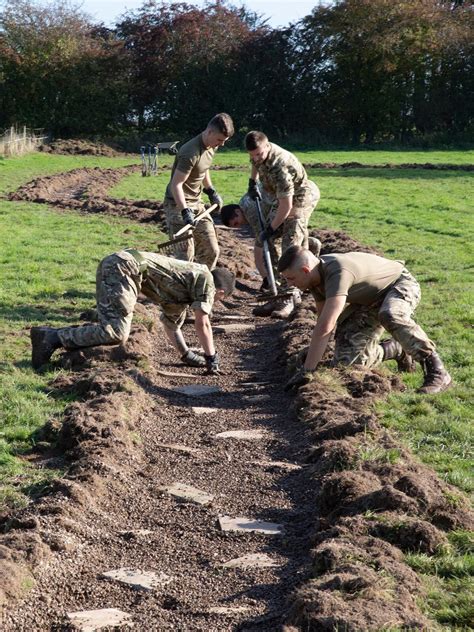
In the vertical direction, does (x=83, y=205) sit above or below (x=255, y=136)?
below

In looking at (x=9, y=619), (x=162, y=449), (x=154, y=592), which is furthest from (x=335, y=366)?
(x=9, y=619)

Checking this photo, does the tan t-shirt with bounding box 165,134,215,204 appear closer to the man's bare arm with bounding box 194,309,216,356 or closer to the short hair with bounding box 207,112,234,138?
the short hair with bounding box 207,112,234,138

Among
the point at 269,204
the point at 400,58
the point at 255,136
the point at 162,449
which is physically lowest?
the point at 162,449

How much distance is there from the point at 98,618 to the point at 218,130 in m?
5.61

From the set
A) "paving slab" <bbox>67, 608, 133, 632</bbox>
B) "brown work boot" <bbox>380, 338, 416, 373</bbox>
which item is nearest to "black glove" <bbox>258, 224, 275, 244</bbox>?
"brown work boot" <bbox>380, 338, 416, 373</bbox>

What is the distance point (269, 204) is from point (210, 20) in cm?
4090

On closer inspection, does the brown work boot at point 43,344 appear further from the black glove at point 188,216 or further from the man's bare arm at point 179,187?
the man's bare arm at point 179,187

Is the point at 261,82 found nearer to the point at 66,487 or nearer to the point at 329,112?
the point at 329,112

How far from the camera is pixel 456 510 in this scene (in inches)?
175

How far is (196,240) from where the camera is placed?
9336 mm

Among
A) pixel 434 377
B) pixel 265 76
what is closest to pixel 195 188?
pixel 434 377

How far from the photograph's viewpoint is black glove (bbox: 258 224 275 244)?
32.3 ft

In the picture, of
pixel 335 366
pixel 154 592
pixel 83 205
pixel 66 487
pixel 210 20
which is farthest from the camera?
pixel 210 20

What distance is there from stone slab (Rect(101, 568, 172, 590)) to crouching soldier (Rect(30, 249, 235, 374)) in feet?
11.1
